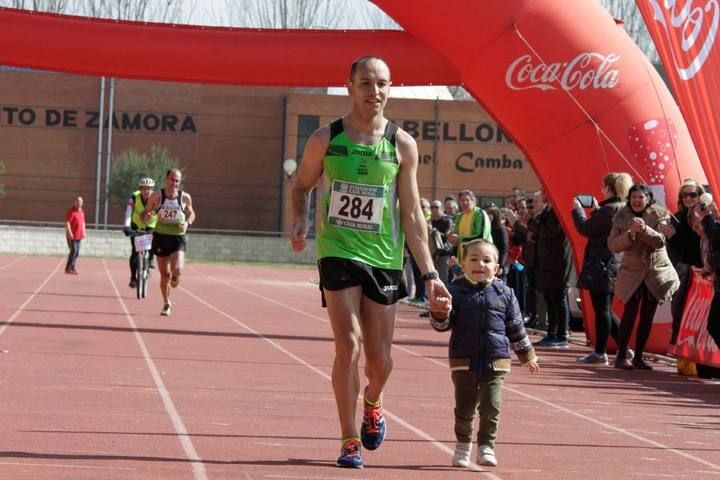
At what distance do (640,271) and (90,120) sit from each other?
52738 mm

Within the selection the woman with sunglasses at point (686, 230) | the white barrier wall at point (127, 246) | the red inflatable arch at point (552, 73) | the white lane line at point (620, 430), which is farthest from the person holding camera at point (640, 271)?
the white barrier wall at point (127, 246)

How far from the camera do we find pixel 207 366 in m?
13.1

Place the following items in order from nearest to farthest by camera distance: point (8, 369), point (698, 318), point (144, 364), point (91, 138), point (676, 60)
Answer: point (676, 60) < point (8, 369) < point (144, 364) < point (698, 318) < point (91, 138)

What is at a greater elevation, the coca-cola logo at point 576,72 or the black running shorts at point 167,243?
the coca-cola logo at point 576,72

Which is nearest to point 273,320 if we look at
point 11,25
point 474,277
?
point 11,25

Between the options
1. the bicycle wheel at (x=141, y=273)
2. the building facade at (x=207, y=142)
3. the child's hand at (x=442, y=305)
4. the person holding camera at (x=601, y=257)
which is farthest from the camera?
the building facade at (x=207, y=142)

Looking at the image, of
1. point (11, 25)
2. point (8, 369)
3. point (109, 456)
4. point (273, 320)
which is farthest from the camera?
point (273, 320)

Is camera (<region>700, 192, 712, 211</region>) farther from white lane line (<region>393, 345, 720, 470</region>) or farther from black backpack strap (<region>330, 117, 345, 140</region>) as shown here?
black backpack strap (<region>330, 117, 345, 140</region>)

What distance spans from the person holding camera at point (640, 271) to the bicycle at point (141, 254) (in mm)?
9790

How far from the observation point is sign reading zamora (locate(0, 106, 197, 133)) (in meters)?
64.8

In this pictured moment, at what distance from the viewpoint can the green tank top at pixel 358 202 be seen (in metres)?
7.66

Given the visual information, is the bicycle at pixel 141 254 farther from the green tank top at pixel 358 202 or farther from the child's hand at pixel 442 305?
the child's hand at pixel 442 305

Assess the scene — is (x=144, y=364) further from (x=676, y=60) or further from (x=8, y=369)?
Result: (x=676, y=60)

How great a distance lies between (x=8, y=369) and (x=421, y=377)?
342cm
